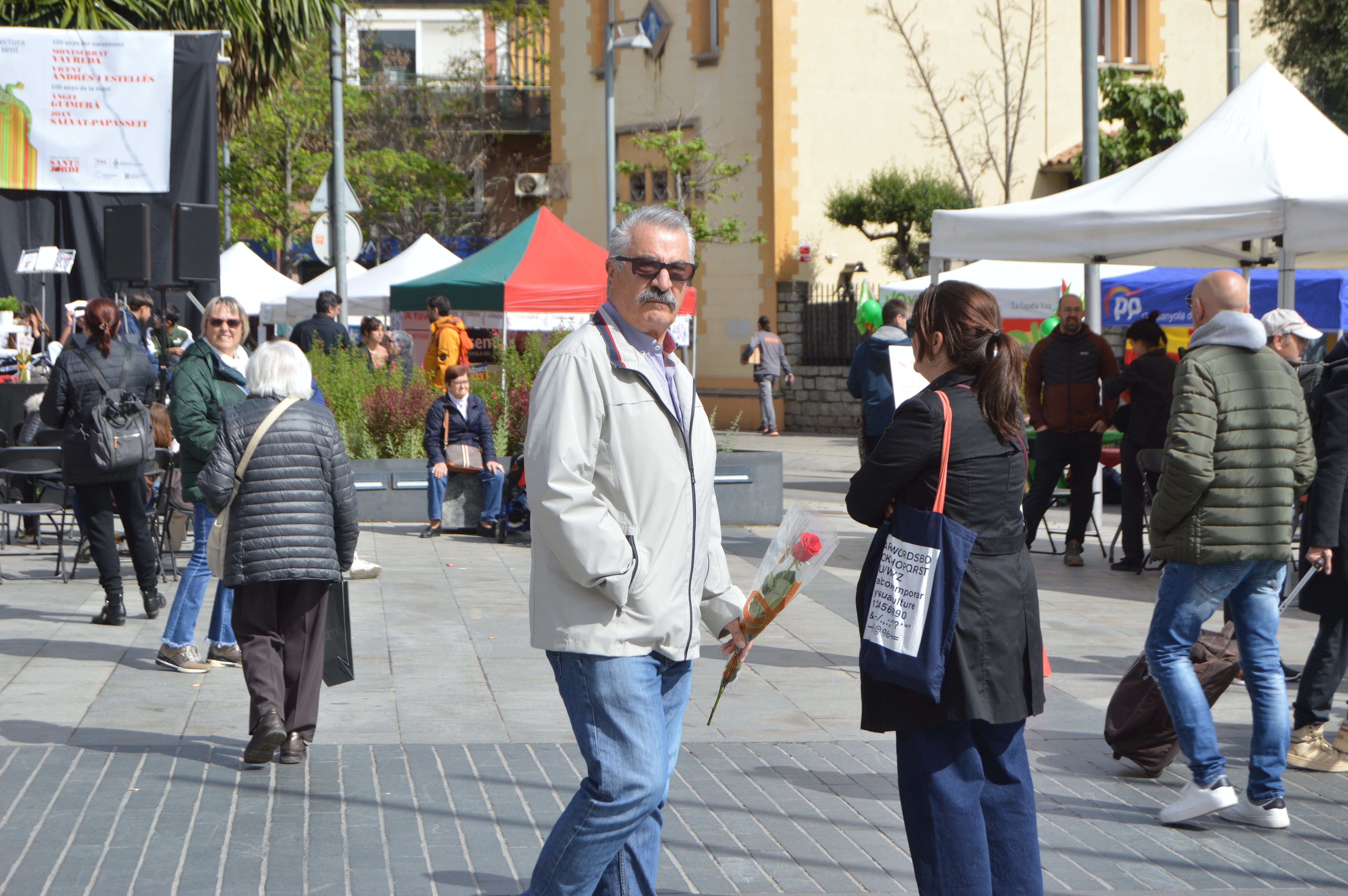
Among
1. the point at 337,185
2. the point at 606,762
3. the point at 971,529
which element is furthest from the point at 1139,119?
the point at 606,762

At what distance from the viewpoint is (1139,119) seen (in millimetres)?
26609

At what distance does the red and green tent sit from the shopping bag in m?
10.9

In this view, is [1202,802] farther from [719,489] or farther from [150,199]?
[150,199]

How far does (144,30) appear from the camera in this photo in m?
18.3

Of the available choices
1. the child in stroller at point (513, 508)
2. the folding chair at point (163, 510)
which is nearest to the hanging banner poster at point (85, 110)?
the child in stroller at point (513, 508)

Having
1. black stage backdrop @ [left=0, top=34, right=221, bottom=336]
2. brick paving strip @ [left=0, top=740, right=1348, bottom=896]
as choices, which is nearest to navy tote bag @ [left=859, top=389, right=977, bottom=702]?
brick paving strip @ [left=0, top=740, right=1348, bottom=896]

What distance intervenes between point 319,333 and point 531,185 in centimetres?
2180

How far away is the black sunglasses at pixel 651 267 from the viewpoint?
3.40 metres

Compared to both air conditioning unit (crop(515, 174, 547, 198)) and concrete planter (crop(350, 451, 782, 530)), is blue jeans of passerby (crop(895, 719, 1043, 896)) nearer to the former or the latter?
concrete planter (crop(350, 451, 782, 530))

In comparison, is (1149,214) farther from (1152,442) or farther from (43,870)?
(43,870)

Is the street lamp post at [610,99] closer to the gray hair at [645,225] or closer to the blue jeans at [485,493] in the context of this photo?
the blue jeans at [485,493]

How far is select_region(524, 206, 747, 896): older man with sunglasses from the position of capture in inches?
128

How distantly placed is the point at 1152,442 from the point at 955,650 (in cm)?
748

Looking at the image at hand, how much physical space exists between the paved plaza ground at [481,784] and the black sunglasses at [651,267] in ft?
6.36
